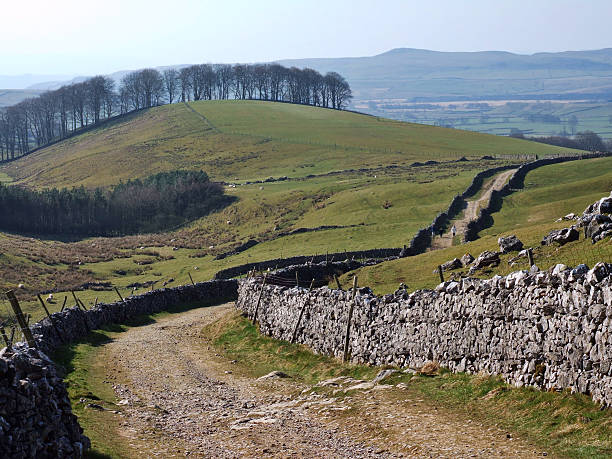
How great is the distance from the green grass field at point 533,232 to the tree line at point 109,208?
5336 centimetres

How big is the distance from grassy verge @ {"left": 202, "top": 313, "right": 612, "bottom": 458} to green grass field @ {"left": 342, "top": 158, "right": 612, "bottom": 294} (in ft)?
31.6

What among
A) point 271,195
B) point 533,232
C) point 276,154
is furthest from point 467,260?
point 276,154

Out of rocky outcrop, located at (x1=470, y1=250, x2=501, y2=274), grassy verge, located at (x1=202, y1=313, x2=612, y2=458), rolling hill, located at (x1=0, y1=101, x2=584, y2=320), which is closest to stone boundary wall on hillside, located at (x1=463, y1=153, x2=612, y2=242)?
rolling hill, located at (x1=0, y1=101, x2=584, y2=320)

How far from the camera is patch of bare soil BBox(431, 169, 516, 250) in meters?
68.3

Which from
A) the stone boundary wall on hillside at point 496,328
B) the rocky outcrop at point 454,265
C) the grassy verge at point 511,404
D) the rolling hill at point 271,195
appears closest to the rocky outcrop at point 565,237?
the rocky outcrop at point 454,265

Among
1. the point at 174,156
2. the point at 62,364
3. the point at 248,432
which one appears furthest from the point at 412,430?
the point at 174,156

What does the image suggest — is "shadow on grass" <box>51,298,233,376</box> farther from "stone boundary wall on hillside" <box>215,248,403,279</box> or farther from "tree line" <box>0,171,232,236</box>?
"tree line" <box>0,171,232,236</box>

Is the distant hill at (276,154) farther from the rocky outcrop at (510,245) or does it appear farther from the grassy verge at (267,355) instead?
the grassy verge at (267,355)

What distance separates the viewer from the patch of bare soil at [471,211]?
224ft

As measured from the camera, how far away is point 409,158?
509 ft

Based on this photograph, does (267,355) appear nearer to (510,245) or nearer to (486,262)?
(486,262)

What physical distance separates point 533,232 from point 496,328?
2643 centimetres

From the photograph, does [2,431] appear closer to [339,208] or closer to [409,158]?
[339,208]

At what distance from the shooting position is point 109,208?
429 ft
